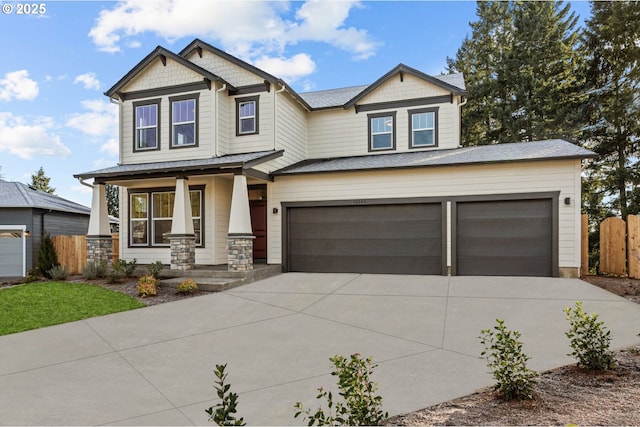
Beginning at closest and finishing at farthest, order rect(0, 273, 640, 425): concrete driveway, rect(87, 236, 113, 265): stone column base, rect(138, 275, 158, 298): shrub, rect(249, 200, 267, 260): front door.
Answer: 1. rect(0, 273, 640, 425): concrete driveway
2. rect(138, 275, 158, 298): shrub
3. rect(87, 236, 113, 265): stone column base
4. rect(249, 200, 267, 260): front door

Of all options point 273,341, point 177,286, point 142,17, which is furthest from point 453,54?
point 273,341

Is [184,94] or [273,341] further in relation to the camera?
[184,94]

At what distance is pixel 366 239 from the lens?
1220 cm

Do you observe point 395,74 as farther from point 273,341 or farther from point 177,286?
point 273,341

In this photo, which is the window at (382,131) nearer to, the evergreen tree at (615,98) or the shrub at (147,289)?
the shrub at (147,289)

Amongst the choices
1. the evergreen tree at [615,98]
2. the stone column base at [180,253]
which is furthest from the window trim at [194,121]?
the evergreen tree at [615,98]

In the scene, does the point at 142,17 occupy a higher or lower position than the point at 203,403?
higher

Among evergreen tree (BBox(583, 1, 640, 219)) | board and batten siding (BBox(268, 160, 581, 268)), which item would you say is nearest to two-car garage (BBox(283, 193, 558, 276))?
board and batten siding (BBox(268, 160, 581, 268))

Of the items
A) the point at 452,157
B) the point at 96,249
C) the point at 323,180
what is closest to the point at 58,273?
the point at 96,249

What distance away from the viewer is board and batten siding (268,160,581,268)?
1054 centimetres

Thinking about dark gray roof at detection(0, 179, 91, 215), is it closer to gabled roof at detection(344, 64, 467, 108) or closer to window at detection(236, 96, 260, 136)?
window at detection(236, 96, 260, 136)

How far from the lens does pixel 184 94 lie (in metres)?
13.5

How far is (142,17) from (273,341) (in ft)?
33.5

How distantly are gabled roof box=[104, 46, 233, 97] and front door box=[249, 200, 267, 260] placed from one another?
162 inches
